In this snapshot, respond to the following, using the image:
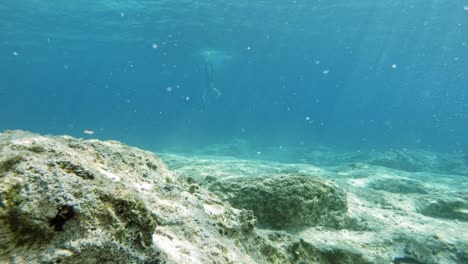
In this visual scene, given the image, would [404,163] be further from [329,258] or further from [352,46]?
[352,46]

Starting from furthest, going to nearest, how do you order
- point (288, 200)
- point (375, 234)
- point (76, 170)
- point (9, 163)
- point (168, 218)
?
point (375, 234) → point (288, 200) → point (168, 218) → point (76, 170) → point (9, 163)

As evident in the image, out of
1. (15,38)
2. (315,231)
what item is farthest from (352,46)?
(315,231)

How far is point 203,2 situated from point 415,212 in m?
26.7

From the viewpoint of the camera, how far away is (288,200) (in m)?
4.00

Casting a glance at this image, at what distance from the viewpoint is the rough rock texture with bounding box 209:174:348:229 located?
13.0ft

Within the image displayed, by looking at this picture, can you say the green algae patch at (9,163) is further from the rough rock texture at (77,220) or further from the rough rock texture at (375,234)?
the rough rock texture at (375,234)

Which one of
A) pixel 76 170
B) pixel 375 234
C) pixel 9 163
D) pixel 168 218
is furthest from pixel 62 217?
pixel 375 234

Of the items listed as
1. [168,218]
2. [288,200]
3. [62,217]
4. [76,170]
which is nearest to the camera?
[62,217]

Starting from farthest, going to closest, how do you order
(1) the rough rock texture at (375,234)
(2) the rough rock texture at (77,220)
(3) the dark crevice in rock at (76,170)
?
(1) the rough rock texture at (375,234)
(3) the dark crevice in rock at (76,170)
(2) the rough rock texture at (77,220)

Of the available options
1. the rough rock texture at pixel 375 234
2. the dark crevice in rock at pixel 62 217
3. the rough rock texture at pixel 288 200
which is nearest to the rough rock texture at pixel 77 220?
the dark crevice in rock at pixel 62 217

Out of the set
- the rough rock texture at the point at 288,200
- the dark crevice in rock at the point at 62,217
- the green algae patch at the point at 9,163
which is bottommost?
the dark crevice in rock at the point at 62,217

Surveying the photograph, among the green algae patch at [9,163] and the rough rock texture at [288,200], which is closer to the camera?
the green algae patch at [9,163]

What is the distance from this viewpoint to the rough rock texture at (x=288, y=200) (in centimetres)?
396

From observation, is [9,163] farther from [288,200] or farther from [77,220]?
[288,200]
